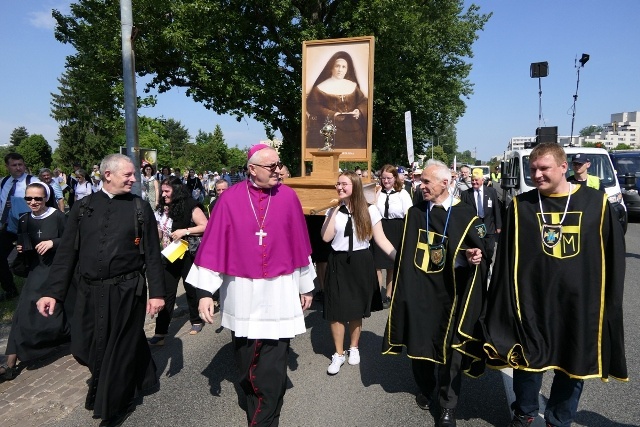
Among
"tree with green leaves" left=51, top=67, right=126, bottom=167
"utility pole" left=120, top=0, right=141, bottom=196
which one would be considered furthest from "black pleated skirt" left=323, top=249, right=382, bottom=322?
"tree with green leaves" left=51, top=67, right=126, bottom=167

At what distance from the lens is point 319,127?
362 inches

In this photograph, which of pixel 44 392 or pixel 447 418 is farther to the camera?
pixel 44 392

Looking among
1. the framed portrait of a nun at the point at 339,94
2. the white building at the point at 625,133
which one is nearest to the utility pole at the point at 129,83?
the framed portrait of a nun at the point at 339,94

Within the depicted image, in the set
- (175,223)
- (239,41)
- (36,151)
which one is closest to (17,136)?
(36,151)

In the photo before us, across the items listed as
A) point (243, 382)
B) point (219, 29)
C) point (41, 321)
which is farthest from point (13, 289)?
point (219, 29)

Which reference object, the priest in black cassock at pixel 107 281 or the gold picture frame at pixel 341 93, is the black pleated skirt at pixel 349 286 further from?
the gold picture frame at pixel 341 93

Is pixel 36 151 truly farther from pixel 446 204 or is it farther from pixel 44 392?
pixel 446 204

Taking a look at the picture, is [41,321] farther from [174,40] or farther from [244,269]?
[174,40]

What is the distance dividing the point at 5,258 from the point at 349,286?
5456 mm

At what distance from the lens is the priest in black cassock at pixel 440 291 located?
326cm

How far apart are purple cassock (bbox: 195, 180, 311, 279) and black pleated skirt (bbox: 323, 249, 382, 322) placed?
1.07 metres

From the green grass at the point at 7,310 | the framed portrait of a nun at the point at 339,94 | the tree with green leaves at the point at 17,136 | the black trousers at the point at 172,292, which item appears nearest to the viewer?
the black trousers at the point at 172,292

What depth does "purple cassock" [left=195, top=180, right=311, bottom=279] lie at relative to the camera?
10.6 feet

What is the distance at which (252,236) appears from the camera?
3275 millimetres
